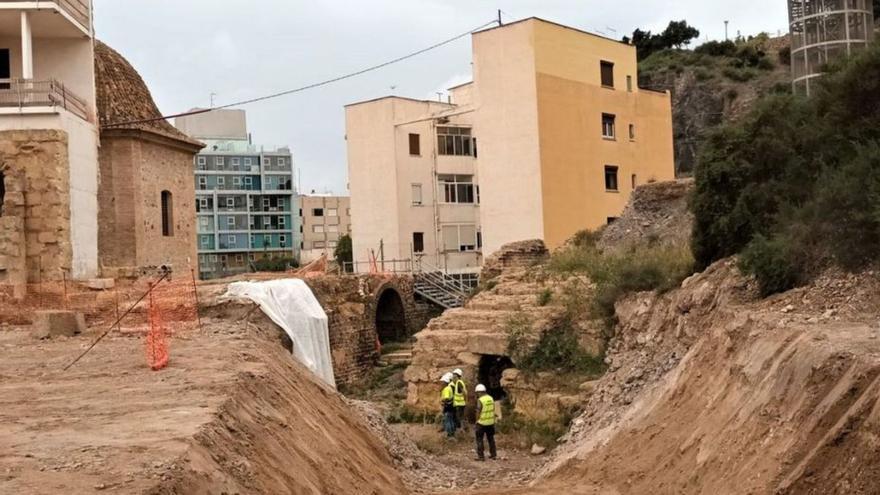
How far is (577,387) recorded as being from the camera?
64.0ft

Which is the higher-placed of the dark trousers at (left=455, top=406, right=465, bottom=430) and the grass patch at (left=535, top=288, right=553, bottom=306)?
the grass patch at (left=535, top=288, right=553, bottom=306)

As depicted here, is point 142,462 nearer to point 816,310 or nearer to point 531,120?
Result: point 816,310

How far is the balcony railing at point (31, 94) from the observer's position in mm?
21969

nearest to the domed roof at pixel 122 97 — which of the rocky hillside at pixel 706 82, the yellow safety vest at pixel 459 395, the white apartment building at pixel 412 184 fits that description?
the white apartment building at pixel 412 184

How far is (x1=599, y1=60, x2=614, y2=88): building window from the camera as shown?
35.9 meters

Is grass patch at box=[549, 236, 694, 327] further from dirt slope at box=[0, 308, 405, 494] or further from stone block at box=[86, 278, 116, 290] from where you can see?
stone block at box=[86, 278, 116, 290]

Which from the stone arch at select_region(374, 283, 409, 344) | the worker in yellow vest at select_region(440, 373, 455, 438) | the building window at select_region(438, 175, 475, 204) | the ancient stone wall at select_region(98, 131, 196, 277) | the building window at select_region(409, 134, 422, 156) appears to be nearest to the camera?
the worker in yellow vest at select_region(440, 373, 455, 438)

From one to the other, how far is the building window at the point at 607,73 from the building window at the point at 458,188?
796cm

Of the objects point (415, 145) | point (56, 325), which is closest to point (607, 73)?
point (415, 145)

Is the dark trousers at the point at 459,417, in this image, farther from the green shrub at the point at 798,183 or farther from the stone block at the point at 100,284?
the stone block at the point at 100,284

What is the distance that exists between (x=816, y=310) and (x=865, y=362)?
3416 mm

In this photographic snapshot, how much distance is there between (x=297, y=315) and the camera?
2080 cm

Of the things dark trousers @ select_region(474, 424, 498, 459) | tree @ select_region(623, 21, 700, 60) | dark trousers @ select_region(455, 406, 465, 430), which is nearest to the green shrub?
dark trousers @ select_region(474, 424, 498, 459)

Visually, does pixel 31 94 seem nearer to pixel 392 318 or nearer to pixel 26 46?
pixel 26 46
